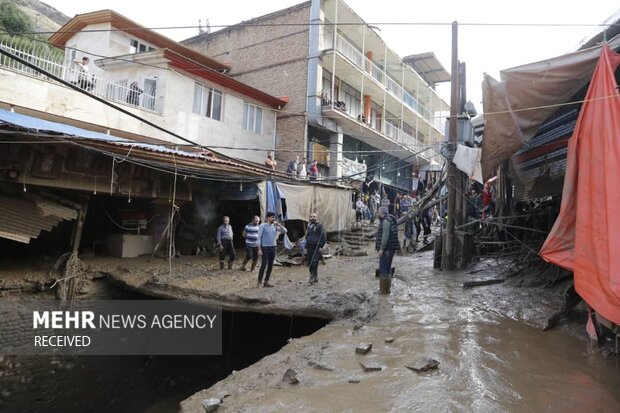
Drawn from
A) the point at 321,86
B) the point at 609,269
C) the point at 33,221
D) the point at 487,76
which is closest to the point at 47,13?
the point at 321,86

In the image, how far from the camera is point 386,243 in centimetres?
783

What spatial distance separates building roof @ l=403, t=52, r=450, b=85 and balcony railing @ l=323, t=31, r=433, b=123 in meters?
3.01

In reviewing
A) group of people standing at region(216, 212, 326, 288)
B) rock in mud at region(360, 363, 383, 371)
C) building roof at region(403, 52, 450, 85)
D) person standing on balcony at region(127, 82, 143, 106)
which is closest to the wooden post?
group of people standing at region(216, 212, 326, 288)

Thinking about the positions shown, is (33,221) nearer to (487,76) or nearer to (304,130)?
(487,76)

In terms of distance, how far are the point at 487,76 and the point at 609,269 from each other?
351 cm

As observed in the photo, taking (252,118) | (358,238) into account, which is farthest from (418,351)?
(252,118)

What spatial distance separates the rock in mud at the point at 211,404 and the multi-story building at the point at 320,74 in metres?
13.7

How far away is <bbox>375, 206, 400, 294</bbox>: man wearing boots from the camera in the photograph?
7.79 metres

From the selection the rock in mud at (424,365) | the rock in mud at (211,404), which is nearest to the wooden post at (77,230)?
the rock in mud at (211,404)

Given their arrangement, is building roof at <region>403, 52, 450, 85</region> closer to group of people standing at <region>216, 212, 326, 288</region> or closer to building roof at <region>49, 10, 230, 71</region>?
building roof at <region>49, 10, 230, 71</region>

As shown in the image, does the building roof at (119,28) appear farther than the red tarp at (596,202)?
Yes

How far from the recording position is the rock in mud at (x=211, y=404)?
3.79 m

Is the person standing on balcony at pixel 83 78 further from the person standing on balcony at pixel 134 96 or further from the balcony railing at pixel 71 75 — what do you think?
the person standing on balcony at pixel 134 96

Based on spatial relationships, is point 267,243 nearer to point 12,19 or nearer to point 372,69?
point 372,69
